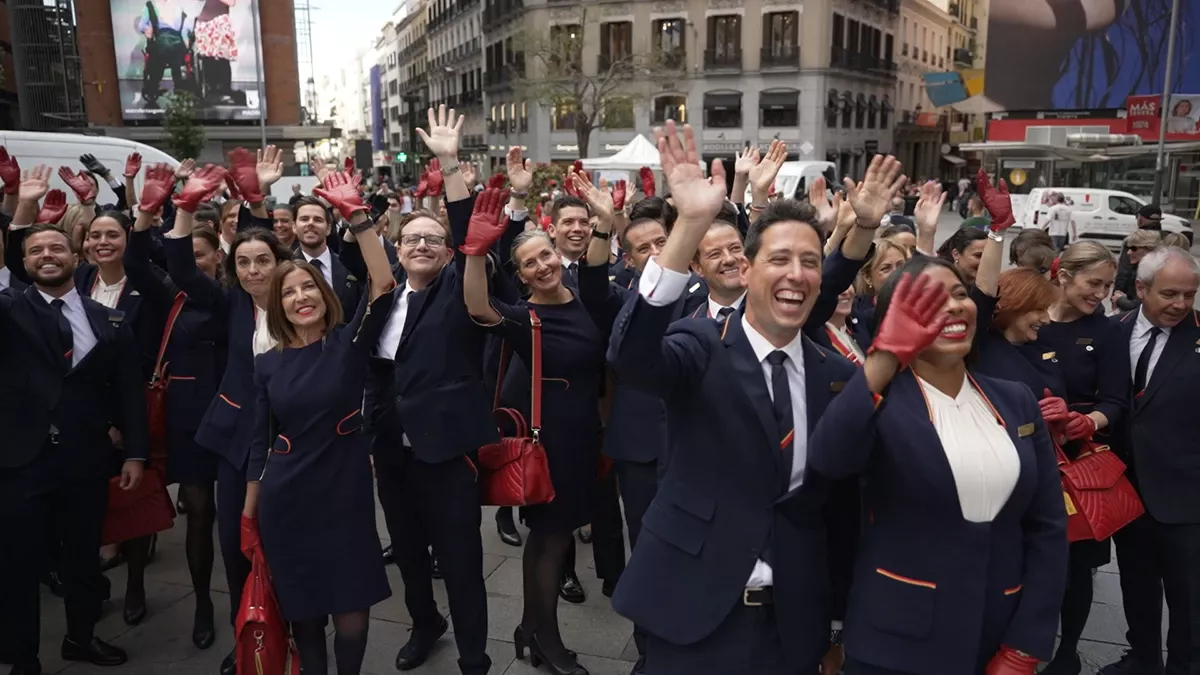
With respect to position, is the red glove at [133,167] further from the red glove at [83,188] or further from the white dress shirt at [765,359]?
the white dress shirt at [765,359]

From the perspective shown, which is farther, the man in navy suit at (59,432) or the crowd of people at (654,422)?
the man in navy suit at (59,432)

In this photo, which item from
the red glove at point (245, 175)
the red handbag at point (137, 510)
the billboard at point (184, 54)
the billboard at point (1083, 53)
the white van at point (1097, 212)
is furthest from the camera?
the billboard at point (184, 54)

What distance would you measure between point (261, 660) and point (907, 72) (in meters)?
53.5

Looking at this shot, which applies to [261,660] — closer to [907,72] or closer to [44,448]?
[44,448]

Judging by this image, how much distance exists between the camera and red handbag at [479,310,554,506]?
156 inches

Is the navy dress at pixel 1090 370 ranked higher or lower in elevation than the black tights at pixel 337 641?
higher

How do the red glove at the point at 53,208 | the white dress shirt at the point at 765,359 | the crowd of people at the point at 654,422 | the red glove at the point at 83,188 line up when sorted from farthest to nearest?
the red glove at the point at 83,188 → the red glove at the point at 53,208 → the crowd of people at the point at 654,422 → the white dress shirt at the point at 765,359

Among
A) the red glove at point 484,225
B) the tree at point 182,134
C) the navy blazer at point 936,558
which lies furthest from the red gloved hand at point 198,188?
the tree at point 182,134

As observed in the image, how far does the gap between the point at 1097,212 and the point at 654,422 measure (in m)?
23.1

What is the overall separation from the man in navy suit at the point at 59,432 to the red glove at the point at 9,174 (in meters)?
1.60

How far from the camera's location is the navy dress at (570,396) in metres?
4.17

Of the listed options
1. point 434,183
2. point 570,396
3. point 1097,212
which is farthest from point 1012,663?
point 1097,212

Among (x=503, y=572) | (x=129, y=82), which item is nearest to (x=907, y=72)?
(x=129, y=82)

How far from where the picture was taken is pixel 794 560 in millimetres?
2475
